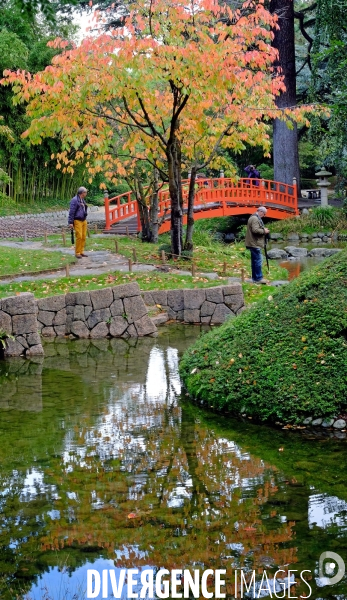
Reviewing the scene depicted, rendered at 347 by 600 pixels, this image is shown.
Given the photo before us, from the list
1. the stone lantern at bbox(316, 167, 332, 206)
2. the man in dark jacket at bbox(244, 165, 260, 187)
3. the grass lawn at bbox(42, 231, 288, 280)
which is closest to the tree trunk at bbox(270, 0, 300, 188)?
the stone lantern at bbox(316, 167, 332, 206)

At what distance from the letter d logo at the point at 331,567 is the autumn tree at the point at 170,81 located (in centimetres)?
1086

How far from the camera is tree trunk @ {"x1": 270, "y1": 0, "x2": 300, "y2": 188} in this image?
95.3 feet

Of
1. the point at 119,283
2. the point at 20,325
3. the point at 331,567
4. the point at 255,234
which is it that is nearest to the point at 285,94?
the point at 255,234

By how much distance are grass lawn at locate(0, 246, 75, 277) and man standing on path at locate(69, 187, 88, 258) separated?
0.31 m

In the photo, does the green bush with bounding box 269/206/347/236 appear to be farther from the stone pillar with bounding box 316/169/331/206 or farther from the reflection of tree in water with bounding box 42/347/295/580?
the reflection of tree in water with bounding box 42/347/295/580

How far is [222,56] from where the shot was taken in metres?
14.9

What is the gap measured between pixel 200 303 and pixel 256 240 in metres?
2.01

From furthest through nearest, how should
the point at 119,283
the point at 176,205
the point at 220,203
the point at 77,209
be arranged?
the point at 220,203
the point at 176,205
the point at 77,209
the point at 119,283

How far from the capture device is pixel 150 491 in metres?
6.36

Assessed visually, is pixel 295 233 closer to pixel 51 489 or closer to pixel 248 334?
pixel 248 334

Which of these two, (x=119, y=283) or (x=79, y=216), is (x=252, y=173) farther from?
(x=119, y=283)

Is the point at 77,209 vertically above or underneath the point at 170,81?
underneath

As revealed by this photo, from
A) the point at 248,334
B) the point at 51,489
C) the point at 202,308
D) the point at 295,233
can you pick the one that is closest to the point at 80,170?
the point at 295,233

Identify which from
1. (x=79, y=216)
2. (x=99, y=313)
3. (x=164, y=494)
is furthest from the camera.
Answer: (x=79, y=216)
